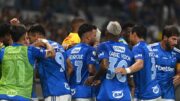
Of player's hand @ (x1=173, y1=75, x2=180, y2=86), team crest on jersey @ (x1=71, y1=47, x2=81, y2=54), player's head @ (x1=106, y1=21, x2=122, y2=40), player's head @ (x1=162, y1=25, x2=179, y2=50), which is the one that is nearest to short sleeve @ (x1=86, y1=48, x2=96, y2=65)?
team crest on jersey @ (x1=71, y1=47, x2=81, y2=54)

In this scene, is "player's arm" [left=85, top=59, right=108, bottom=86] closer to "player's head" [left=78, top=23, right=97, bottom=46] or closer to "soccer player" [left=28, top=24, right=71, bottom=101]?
"soccer player" [left=28, top=24, right=71, bottom=101]

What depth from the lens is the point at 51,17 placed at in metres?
23.1

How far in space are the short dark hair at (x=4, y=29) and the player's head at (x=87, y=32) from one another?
1.45 m

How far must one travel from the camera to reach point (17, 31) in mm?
10398

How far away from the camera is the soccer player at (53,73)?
36.2 feet

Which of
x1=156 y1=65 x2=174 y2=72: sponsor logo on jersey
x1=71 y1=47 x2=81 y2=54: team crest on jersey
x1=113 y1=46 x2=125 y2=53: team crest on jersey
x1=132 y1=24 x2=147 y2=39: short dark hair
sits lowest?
x1=156 y1=65 x2=174 y2=72: sponsor logo on jersey

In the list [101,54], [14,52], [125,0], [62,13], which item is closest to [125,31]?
[101,54]

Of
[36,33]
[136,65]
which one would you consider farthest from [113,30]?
[36,33]

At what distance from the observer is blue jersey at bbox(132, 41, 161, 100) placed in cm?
1160

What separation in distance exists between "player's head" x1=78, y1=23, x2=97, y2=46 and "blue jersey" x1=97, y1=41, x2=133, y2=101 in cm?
74

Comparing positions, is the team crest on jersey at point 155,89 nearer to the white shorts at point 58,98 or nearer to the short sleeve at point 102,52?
the short sleeve at point 102,52

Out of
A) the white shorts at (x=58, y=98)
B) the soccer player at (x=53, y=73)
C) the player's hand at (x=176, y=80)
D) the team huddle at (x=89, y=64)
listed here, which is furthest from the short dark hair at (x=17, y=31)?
the player's hand at (x=176, y=80)

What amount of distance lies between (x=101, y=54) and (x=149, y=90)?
131 centimetres

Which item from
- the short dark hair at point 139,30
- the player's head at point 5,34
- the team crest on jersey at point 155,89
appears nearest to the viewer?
the player's head at point 5,34
